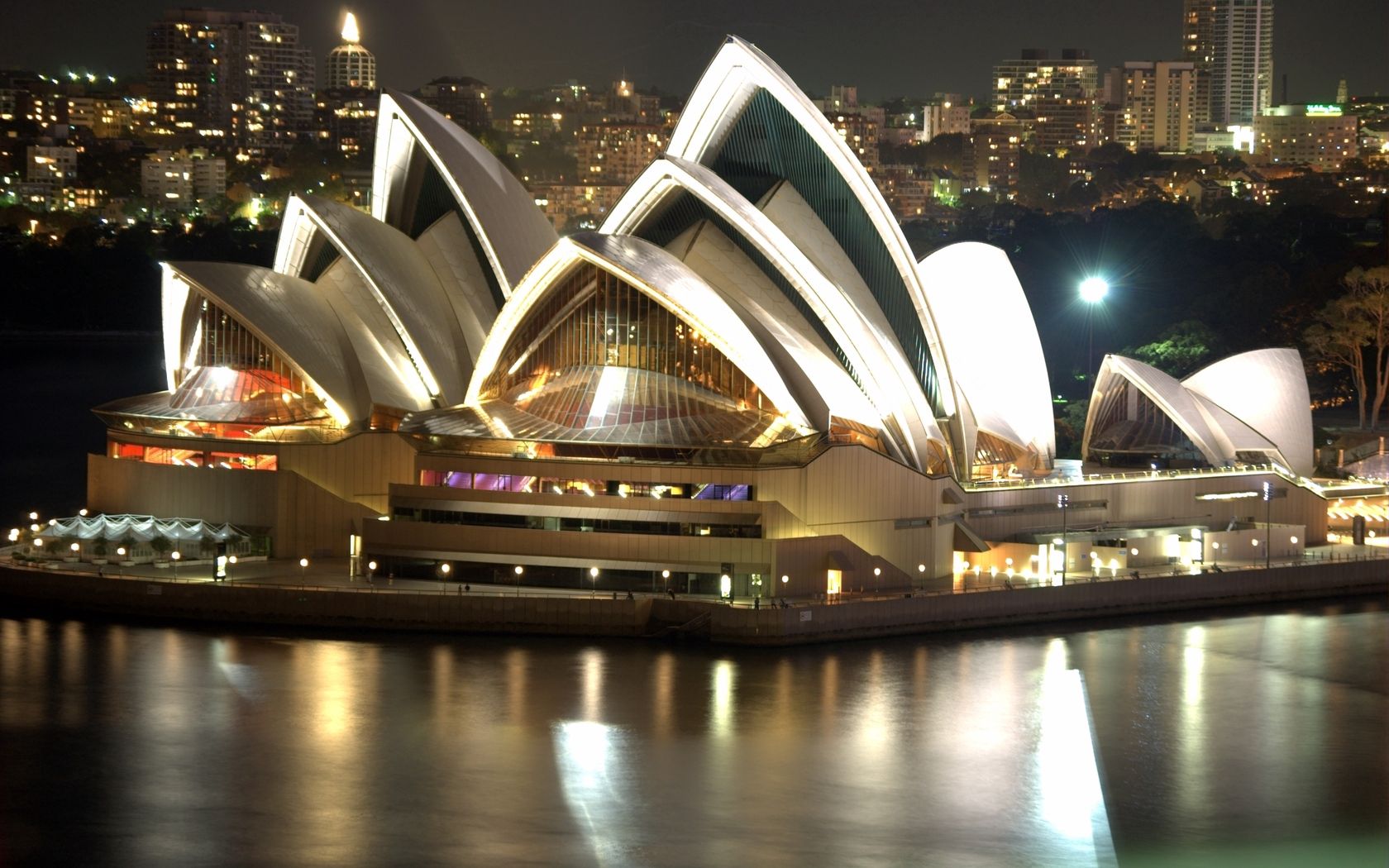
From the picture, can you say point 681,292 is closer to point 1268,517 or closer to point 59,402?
point 1268,517

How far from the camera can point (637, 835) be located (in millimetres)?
23875

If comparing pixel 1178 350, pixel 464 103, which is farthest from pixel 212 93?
pixel 1178 350

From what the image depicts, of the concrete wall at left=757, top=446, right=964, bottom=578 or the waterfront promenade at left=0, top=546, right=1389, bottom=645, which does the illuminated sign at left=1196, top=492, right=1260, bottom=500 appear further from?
the concrete wall at left=757, top=446, right=964, bottom=578

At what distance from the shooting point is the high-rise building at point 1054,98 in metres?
181

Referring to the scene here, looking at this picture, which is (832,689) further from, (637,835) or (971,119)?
(971,119)

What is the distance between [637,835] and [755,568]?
1265 cm

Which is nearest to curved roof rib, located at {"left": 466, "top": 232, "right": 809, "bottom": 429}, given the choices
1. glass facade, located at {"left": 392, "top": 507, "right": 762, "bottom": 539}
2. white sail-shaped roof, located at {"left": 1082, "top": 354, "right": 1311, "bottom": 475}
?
glass facade, located at {"left": 392, "top": 507, "right": 762, "bottom": 539}

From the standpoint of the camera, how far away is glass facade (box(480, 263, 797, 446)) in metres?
38.0

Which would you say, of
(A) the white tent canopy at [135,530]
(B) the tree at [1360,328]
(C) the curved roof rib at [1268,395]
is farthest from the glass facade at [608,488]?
(B) the tree at [1360,328]

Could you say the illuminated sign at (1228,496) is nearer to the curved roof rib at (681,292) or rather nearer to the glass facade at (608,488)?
the curved roof rib at (681,292)

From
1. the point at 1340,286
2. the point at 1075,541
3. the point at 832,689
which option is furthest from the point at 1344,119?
the point at 832,689

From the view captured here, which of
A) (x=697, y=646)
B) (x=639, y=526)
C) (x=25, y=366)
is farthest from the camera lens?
(x=25, y=366)

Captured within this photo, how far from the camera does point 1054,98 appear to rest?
603 ft

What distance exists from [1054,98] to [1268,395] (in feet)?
459
